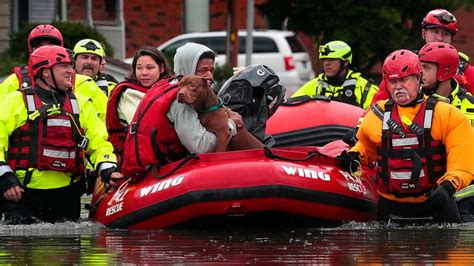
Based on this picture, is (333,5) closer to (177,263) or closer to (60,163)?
(60,163)

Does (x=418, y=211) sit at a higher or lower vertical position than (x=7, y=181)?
lower

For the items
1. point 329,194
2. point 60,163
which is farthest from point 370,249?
point 60,163

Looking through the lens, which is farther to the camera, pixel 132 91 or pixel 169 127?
pixel 132 91

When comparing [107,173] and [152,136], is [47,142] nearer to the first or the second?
[107,173]

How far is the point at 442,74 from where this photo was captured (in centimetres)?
1261

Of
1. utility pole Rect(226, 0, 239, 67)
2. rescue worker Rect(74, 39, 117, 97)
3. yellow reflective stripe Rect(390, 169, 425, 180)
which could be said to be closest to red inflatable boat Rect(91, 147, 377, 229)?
yellow reflective stripe Rect(390, 169, 425, 180)

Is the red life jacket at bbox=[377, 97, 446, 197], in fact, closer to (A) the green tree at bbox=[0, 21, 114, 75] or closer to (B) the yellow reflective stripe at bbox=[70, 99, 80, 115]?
(B) the yellow reflective stripe at bbox=[70, 99, 80, 115]

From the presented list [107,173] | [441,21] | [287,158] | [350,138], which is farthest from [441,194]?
[441,21]

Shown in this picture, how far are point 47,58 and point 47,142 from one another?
62 cm

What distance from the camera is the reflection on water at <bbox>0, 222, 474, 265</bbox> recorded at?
33.0 ft

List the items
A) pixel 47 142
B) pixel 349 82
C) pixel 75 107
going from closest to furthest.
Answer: pixel 47 142, pixel 75 107, pixel 349 82

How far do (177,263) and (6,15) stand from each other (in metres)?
20.6

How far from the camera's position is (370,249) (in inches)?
414

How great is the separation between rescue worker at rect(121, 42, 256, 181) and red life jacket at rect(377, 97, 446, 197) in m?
1.11
